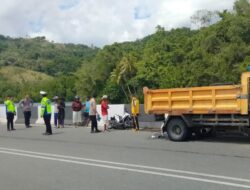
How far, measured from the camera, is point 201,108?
1530 cm

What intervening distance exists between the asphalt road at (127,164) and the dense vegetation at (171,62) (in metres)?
34.1

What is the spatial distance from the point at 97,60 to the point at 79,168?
88301mm

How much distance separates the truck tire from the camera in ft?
51.5

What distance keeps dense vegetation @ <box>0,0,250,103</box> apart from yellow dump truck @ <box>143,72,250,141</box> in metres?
31.9

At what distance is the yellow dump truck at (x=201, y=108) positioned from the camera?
1441 cm

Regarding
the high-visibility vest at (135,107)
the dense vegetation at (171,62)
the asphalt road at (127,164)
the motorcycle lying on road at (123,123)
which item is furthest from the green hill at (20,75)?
the asphalt road at (127,164)

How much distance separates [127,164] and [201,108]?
206 inches

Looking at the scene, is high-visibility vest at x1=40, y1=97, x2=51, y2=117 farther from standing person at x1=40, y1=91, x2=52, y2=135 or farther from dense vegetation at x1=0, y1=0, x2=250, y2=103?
dense vegetation at x1=0, y1=0, x2=250, y2=103

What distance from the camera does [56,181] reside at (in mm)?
8906

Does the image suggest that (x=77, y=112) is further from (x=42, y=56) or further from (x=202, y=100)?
(x=42, y=56)

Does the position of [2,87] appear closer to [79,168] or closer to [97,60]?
[97,60]

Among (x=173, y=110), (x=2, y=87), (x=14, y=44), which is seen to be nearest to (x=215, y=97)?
(x=173, y=110)

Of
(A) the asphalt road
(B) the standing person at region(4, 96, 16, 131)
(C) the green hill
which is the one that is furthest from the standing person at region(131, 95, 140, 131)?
(C) the green hill

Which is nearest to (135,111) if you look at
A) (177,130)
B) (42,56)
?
(177,130)
